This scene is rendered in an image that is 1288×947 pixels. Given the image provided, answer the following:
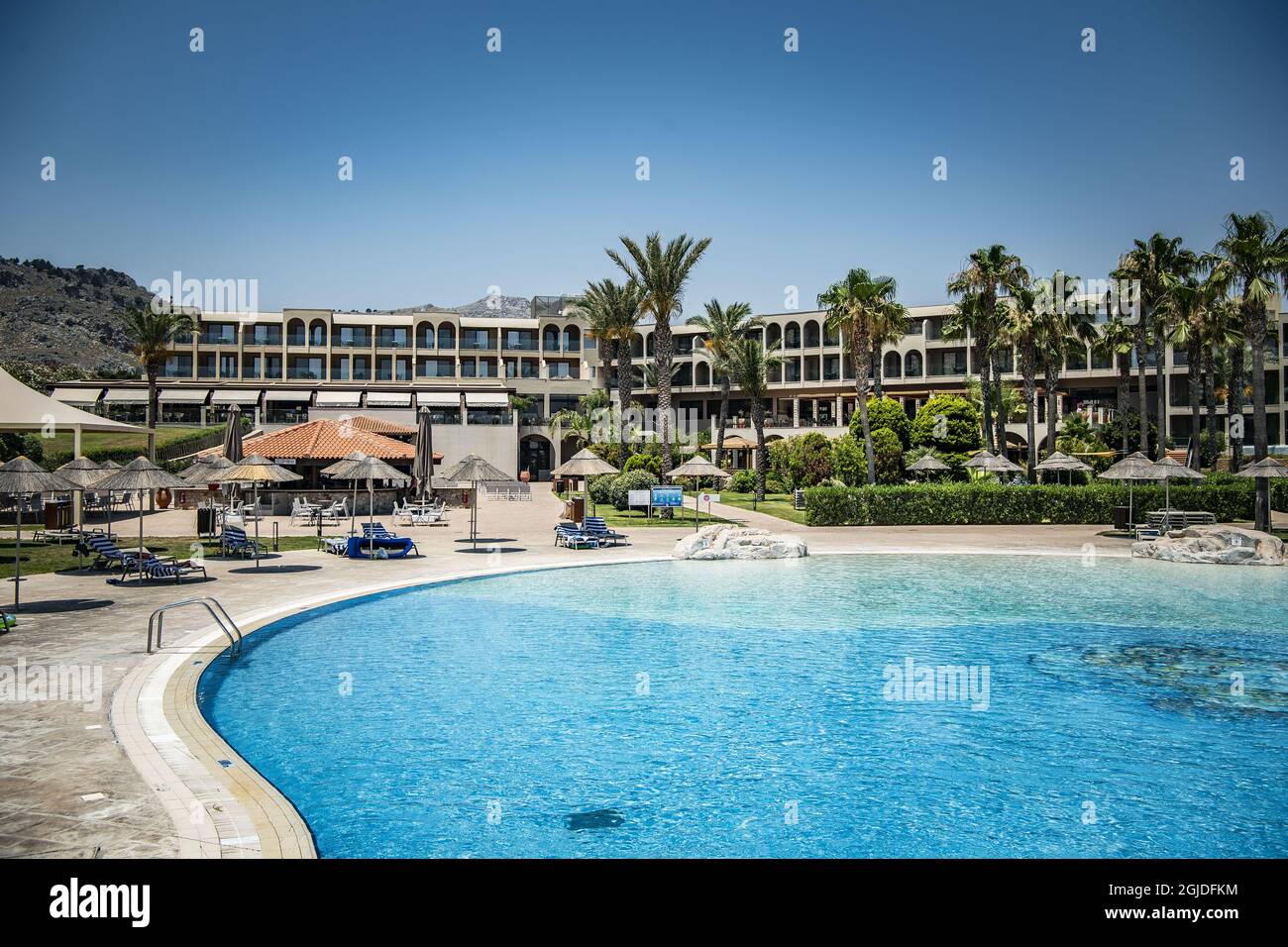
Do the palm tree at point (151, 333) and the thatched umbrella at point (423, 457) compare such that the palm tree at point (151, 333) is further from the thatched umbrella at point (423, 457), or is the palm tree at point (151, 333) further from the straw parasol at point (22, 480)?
the straw parasol at point (22, 480)

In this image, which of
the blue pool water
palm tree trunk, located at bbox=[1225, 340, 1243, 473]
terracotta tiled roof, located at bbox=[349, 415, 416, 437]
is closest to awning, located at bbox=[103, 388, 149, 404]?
terracotta tiled roof, located at bbox=[349, 415, 416, 437]

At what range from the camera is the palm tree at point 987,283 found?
1459 inches

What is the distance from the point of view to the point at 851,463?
1516 inches

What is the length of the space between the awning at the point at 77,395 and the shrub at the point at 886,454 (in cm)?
4339

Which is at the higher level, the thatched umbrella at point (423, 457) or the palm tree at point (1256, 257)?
the palm tree at point (1256, 257)

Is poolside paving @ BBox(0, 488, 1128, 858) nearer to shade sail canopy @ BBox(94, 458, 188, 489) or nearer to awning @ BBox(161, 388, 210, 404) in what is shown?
shade sail canopy @ BBox(94, 458, 188, 489)

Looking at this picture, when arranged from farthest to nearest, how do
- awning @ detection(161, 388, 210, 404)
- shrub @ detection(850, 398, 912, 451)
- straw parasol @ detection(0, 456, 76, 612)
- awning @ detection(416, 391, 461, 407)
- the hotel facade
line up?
the hotel facade
awning @ detection(416, 391, 461, 407)
awning @ detection(161, 388, 210, 404)
shrub @ detection(850, 398, 912, 451)
straw parasol @ detection(0, 456, 76, 612)

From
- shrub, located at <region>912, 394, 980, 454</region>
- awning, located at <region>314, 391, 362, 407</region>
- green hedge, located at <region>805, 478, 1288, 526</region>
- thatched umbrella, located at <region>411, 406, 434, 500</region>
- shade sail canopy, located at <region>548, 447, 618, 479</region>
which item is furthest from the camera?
awning, located at <region>314, 391, 362, 407</region>

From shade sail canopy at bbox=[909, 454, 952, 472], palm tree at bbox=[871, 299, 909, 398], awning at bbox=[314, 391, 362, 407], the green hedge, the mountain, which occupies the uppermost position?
the mountain

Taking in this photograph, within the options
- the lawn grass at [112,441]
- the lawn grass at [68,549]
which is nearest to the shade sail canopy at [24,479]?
the lawn grass at [68,549]

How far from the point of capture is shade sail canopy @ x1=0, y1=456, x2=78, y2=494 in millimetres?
13789

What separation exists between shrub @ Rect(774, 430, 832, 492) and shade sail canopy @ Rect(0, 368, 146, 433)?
29713mm
